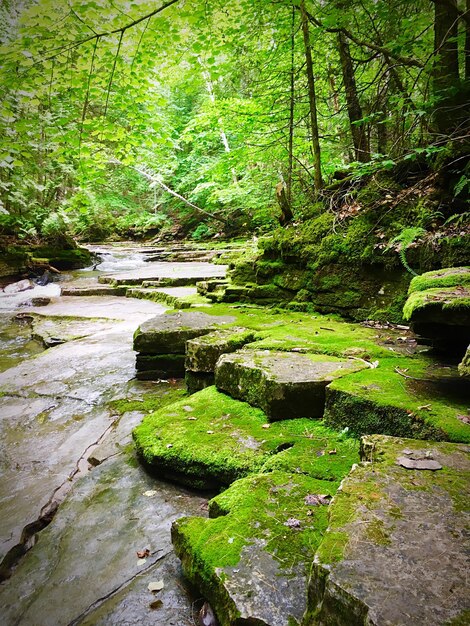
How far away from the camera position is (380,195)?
14.7ft

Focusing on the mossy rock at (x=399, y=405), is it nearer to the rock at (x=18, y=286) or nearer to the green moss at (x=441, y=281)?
the green moss at (x=441, y=281)

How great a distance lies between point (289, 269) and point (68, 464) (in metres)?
3.67

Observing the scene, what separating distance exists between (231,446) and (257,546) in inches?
32.4

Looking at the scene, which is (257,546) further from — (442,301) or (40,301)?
(40,301)

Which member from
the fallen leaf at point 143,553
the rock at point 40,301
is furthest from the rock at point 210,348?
the rock at point 40,301

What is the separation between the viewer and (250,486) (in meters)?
1.76

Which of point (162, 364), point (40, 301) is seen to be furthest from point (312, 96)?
point (40, 301)

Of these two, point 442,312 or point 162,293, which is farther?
point 162,293

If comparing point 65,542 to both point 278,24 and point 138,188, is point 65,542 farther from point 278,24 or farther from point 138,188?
point 138,188

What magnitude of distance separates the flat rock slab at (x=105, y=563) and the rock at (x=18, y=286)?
10492mm

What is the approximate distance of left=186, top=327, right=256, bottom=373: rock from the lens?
3312 mm

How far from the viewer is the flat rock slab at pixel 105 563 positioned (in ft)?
4.71

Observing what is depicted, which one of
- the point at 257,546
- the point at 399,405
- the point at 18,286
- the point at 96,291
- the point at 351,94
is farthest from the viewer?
the point at 18,286

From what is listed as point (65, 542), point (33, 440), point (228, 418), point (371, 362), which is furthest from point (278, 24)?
point (65, 542)
